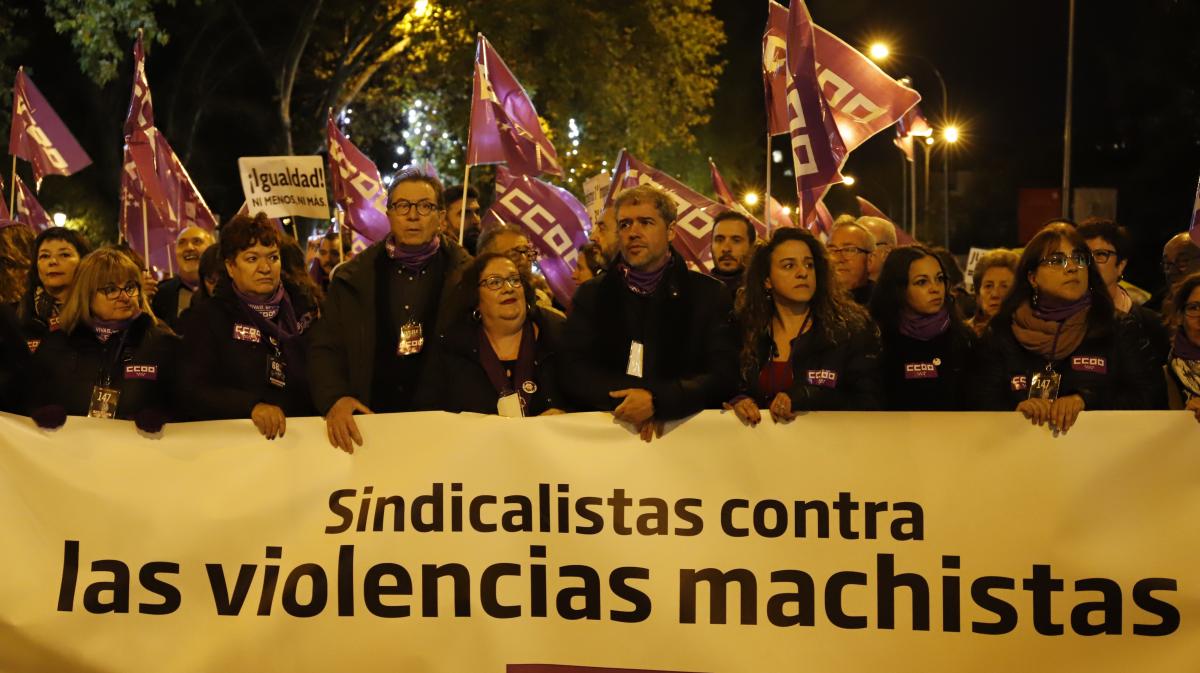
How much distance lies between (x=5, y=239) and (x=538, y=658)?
163 inches

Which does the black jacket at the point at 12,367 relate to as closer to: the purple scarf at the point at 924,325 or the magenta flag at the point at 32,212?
the purple scarf at the point at 924,325

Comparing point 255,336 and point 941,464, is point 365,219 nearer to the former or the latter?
point 255,336

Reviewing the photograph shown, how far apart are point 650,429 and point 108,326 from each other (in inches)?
91.4

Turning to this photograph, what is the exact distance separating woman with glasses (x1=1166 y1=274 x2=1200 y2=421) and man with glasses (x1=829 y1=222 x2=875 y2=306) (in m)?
1.71

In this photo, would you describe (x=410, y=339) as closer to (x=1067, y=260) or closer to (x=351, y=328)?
(x=351, y=328)

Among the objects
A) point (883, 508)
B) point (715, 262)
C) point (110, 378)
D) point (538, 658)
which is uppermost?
point (715, 262)

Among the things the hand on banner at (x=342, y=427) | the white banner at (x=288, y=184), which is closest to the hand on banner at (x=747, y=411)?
the hand on banner at (x=342, y=427)

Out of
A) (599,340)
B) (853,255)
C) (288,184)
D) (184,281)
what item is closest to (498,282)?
(599,340)

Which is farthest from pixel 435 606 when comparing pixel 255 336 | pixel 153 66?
pixel 153 66

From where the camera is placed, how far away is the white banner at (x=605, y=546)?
502cm

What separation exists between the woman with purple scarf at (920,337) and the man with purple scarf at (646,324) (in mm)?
734

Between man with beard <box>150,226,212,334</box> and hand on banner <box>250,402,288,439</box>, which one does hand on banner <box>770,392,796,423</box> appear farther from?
man with beard <box>150,226,212,334</box>

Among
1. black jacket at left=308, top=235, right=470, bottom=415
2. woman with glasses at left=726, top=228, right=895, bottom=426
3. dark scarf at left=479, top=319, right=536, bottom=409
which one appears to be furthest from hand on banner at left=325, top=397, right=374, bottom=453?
woman with glasses at left=726, top=228, right=895, bottom=426

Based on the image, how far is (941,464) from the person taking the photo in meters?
5.16
